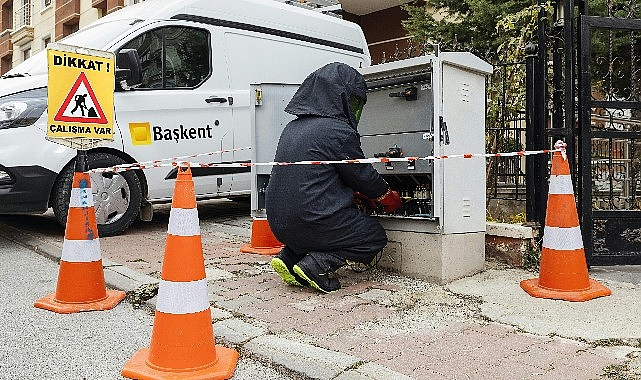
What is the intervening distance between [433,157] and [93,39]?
4184mm

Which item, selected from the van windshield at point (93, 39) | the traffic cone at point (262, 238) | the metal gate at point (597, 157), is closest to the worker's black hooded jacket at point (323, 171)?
the traffic cone at point (262, 238)

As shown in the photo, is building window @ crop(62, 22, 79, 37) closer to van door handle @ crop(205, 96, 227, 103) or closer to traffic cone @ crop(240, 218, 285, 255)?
van door handle @ crop(205, 96, 227, 103)

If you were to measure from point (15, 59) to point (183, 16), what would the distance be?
1027 inches

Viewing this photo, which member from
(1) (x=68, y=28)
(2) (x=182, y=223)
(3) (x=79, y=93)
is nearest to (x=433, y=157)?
(2) (x=182, y=223)

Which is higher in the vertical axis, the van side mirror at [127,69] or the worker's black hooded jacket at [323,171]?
the van side mirror at [127,69]

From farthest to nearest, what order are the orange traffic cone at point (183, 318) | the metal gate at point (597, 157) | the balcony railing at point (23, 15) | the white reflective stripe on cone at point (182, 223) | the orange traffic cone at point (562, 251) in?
the balcony railing at point (23, 15) < the metal gate at point (597, 157) < the orange traffic cone at point (562, 251) < the white reflective stripe on cone at point (182, 223) < the orange traffic cone at point (183, 318)

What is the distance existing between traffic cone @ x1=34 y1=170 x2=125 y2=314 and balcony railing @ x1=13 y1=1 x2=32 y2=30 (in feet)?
89.2

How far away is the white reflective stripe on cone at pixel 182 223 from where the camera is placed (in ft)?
9.13

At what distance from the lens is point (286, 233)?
400 centimetres

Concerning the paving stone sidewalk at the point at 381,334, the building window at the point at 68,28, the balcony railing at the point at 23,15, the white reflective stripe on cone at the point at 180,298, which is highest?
the balcony railing at the point at 23,15

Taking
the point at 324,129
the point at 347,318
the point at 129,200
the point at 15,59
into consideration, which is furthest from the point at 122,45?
the point at 15,59

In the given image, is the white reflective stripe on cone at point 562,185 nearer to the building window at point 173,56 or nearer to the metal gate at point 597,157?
the metal gate at point 597,157

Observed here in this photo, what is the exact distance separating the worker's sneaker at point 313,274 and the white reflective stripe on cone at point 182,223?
4.09ft

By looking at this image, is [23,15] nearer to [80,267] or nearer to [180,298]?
[80,267]
